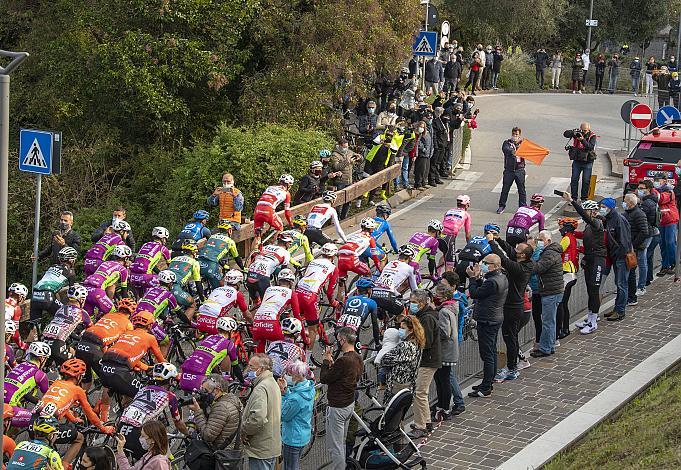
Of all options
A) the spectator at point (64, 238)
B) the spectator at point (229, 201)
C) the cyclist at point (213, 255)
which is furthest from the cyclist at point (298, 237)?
the spectator at point (64, 238)

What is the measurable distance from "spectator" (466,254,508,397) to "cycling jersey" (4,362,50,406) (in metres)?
5.72

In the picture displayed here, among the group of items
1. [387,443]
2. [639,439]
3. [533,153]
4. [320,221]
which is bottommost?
[387,443]

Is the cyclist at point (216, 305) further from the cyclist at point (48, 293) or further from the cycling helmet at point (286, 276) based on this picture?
the cyclist at point (48, 293)

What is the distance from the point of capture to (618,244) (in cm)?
1905

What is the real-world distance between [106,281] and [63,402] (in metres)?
4.03

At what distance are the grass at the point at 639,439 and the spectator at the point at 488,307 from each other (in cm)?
192

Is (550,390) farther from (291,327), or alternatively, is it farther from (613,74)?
(613,74)

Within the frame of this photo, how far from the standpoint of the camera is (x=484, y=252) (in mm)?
17984

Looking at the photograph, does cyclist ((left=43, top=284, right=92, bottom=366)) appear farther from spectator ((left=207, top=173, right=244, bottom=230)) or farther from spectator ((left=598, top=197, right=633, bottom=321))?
spectator ((left=598, top=197, right=633, bottom=321))

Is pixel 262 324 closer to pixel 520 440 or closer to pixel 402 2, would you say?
pixel 520 440

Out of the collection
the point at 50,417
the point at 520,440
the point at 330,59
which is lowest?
the point at 520,440

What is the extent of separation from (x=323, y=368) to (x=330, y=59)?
56.3ft

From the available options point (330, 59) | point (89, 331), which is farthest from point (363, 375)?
point (330, 59)

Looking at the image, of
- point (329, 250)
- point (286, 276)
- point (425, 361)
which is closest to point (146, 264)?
point (329, 250)
